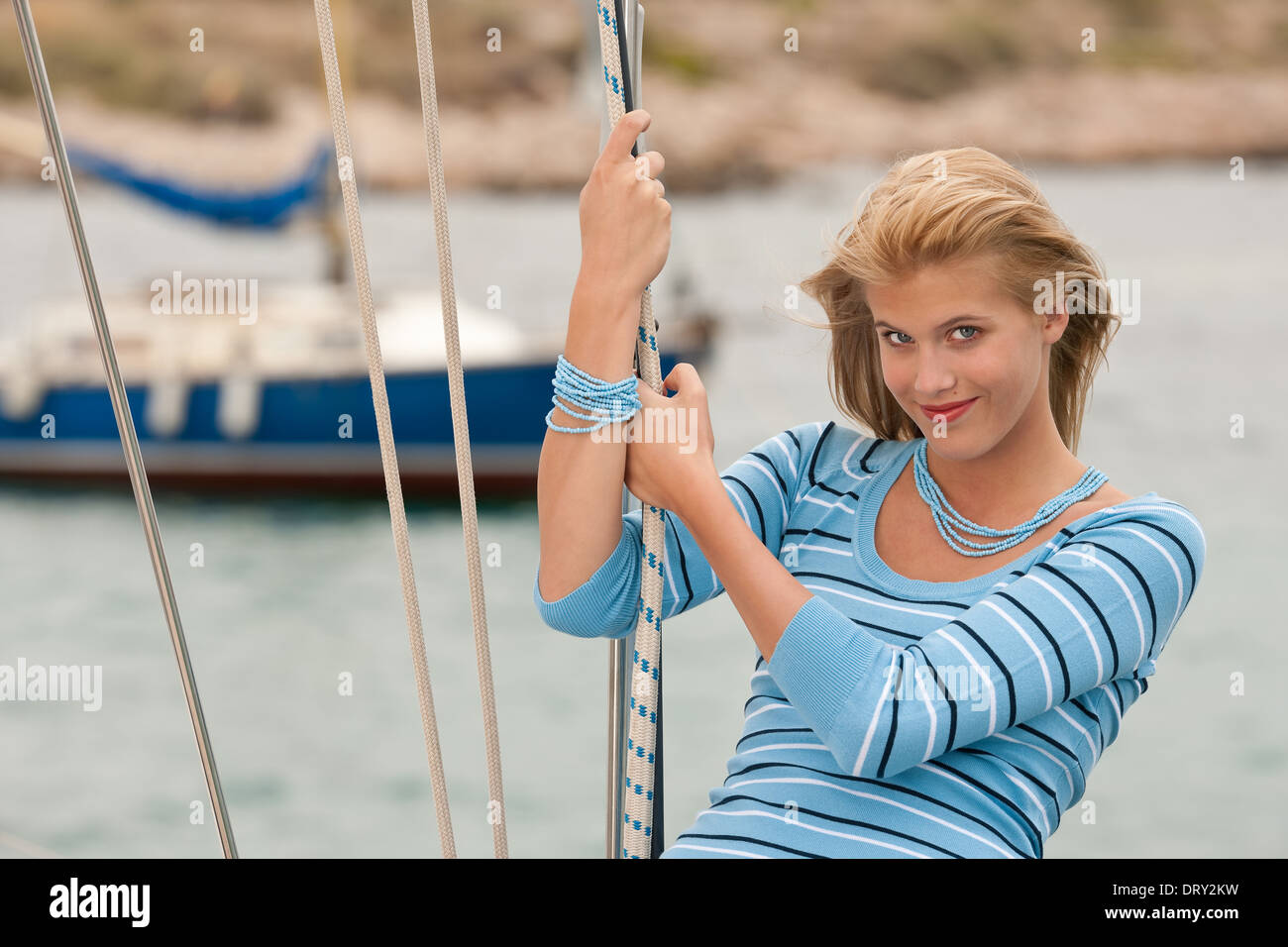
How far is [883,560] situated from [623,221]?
23cm

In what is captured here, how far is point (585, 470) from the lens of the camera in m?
0.65

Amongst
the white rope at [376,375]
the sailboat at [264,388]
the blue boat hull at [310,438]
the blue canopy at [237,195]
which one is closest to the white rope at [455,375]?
the white rope at [376,375]

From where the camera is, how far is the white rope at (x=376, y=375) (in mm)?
614

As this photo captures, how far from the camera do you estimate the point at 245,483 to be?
855 cm

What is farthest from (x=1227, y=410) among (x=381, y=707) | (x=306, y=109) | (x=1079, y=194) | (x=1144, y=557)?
(x=1144, y=557)

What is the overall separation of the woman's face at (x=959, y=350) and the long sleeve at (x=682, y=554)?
10cm

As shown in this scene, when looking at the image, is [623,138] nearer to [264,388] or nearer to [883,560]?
[883,560]

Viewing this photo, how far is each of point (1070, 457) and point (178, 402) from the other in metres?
8.05

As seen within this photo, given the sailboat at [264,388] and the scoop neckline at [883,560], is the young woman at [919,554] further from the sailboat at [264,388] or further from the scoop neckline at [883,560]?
the sailboat at [264,388]

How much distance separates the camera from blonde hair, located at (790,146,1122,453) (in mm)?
646

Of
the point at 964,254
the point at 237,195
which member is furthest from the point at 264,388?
the point at 964,254

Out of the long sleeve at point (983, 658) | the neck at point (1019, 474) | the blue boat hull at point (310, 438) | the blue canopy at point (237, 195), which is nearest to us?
the long sleeve at point (983, 658)
